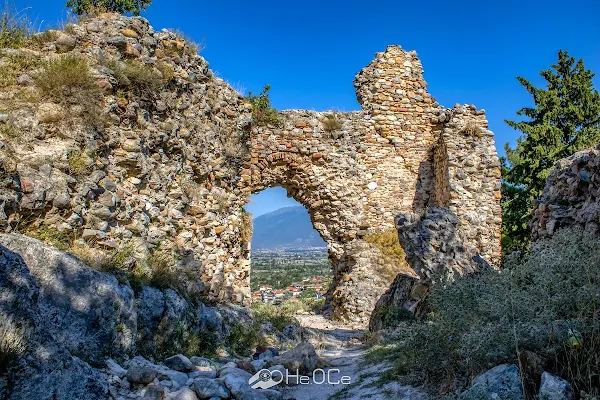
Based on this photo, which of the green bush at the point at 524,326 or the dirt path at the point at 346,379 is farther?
the dirt path at the point at 346,379

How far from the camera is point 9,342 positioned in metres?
2.61

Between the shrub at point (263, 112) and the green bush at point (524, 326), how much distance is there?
7.59 metres

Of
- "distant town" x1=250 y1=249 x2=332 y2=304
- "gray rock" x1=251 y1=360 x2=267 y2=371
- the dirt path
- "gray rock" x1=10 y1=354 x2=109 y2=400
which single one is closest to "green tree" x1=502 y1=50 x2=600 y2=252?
"distant town" x1=250 y1=249 x2=332 y2=304

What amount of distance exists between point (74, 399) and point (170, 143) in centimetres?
520

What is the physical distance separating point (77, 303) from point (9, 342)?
1205 mm

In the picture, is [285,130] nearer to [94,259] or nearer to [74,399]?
[94,259]

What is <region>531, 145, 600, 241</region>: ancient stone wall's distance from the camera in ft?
19.0

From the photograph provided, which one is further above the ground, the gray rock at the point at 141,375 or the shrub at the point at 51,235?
the shrub at the point at 51,235

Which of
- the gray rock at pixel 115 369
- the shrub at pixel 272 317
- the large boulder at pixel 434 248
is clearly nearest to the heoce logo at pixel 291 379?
the gray rock at pixel 115 369

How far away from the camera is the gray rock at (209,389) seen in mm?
3717

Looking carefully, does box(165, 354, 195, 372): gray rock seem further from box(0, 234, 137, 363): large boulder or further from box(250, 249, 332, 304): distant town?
box(250, 249, 332, 304): distant town

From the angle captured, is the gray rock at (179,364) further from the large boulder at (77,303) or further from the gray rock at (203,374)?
the large boulder at (77,303)

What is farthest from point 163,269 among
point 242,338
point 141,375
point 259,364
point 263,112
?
point 263,112

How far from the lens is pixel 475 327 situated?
3.60m
